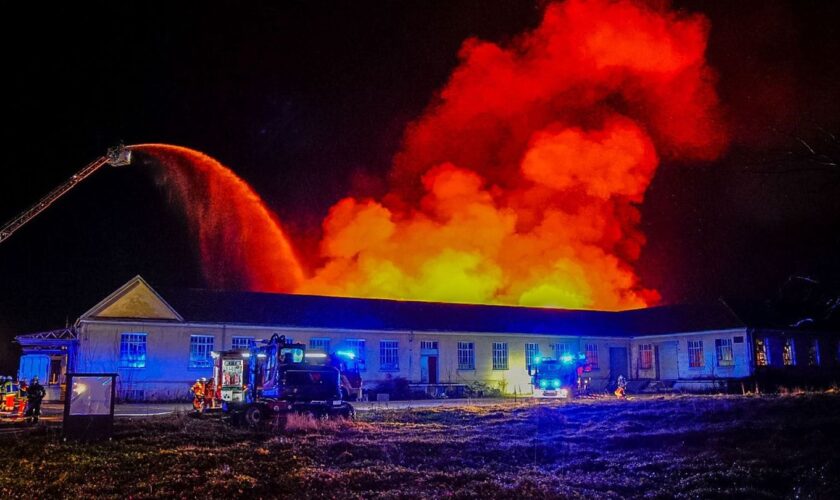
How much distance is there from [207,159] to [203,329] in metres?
8.24

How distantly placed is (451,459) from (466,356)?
23.6 metres

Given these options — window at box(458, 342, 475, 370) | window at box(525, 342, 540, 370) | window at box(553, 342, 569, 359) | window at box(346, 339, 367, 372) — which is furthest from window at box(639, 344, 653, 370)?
window at box(346, 339, 367, 372)

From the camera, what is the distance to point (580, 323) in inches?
1654

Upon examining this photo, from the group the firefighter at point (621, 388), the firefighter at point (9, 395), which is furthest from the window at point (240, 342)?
the firefighter at point (621, 388)

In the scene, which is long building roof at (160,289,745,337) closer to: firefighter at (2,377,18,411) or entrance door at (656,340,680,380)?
→ entrance door at (656,340,680,380)

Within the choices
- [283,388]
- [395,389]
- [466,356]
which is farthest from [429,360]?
[283,388]

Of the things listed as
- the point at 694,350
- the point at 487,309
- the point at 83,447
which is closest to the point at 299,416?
the point at 83,447

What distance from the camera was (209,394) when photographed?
23953 millimetres

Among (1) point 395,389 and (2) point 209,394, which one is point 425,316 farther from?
(2) point 209,394

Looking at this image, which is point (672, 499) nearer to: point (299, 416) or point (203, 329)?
point (299, 416)

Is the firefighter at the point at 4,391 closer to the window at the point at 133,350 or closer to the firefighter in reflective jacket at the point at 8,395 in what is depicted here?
the firefighter in reflective jacket at the point at 8,395

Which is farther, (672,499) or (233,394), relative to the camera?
(233,394)

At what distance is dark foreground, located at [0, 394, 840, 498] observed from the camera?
36.9ft

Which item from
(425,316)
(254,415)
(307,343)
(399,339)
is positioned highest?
(425,316)
